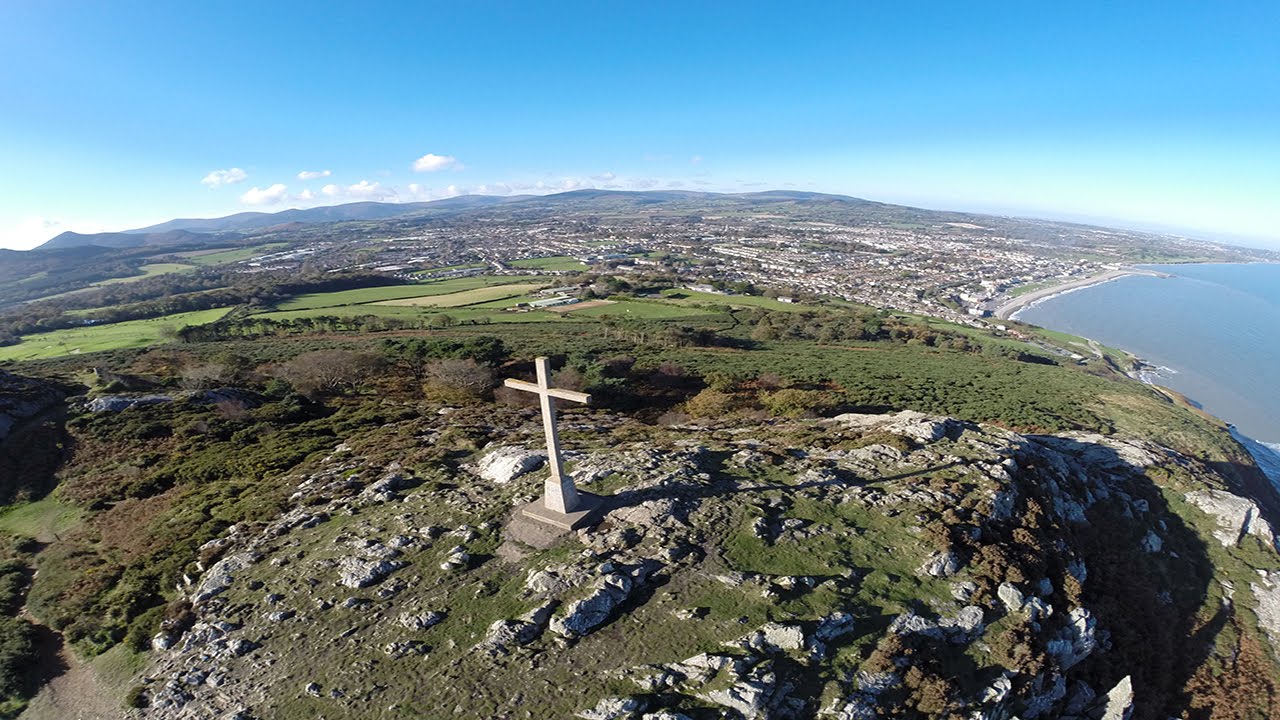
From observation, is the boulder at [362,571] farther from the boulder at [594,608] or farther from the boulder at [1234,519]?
the boulder at [1234,519]

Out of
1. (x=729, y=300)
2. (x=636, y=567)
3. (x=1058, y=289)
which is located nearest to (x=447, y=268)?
(x=729, y=300)

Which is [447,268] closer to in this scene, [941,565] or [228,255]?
[228,255]

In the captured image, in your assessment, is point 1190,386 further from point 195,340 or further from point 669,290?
point 195,340

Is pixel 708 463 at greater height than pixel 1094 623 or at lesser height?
greater

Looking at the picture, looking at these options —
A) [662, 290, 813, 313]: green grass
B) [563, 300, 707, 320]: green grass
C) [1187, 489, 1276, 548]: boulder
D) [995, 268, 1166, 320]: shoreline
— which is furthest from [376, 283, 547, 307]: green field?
[995, 268, 1166, 320]: shoreline

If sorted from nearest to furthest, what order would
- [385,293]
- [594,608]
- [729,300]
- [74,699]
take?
[74,699]
[594,608]
[729,300]
[385,293]

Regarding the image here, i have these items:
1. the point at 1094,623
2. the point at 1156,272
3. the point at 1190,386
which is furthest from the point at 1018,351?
the point at 1156,272
